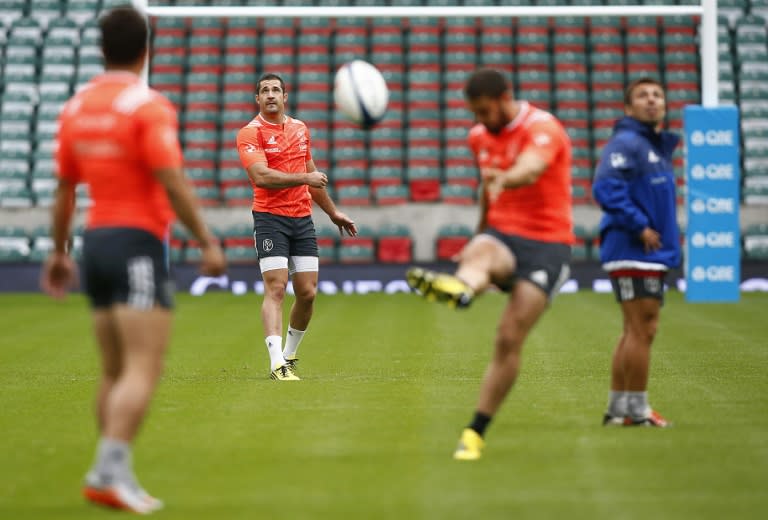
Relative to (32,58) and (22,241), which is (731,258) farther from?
(32,58)

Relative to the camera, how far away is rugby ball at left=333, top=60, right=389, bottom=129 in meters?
9.48

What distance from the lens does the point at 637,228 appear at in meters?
6.98

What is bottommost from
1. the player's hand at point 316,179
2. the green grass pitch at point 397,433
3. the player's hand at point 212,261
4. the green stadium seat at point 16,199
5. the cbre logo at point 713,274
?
the green grass pitch at point 397,433

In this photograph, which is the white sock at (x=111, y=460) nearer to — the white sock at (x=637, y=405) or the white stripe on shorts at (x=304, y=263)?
the white sock at (x=637, y=405)

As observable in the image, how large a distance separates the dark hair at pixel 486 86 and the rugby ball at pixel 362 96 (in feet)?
11.1

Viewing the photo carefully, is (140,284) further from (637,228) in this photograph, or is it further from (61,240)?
(637,228)

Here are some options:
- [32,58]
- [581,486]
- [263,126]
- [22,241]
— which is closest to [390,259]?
[22,241]

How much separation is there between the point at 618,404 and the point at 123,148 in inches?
135

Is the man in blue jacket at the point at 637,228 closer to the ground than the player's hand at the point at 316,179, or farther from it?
closer to the ground

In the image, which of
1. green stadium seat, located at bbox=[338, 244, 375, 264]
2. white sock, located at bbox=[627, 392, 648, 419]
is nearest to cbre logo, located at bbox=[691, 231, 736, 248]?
green stadium seat, located at bbox=[338, 244, 375, 264]

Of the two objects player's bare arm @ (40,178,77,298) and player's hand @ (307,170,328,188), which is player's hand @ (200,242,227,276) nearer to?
player's bare arm @ (40,178,77,298)

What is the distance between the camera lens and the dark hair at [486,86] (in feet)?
19.9

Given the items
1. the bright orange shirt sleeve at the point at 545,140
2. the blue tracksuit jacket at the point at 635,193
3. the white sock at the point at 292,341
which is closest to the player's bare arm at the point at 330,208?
the white sock at the point at 292,341

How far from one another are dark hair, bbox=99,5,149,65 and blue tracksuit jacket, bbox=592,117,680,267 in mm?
2920
